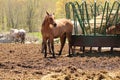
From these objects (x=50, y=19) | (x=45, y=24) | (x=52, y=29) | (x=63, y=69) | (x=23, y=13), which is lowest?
(x=63, y=69)

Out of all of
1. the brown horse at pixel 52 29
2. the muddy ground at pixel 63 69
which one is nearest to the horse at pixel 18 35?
the brown horse at pixel 52 29

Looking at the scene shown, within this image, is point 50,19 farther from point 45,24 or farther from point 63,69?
point 63,69

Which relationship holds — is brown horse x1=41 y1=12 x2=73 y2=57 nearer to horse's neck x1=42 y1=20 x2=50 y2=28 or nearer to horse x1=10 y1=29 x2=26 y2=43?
horse's neck x1=42 y1=20 x2=50 y2=28

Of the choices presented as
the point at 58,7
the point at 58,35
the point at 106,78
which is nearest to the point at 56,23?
the point at 58,35

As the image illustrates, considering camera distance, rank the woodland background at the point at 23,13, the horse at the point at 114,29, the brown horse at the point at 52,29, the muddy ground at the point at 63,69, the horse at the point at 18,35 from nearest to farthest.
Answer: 1. the muddy ground at the point at 63,69
2. the brown horse at the point at 52,29
3. the horse at the point at 114,29
4. the horse at the point at 18,35
5. the woodland background at the point at 23,13

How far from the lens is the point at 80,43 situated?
15508 mm

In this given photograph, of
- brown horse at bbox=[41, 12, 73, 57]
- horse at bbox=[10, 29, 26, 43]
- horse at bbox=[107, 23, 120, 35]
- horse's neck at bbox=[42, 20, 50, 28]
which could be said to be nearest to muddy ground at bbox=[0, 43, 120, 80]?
brown horse at bbox=[41, 12, 73, 57]

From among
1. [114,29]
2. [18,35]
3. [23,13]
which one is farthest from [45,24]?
[23,13]

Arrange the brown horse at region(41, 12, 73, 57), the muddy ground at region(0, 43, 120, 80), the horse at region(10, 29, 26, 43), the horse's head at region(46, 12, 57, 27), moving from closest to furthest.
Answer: the muddy ground at region(0, 43, 120, 80), the horse's head at region(46, 12, 57, 27), the brown horse at region(41, 12, 73, 57), the horse at region(10, 29, 26, 43)

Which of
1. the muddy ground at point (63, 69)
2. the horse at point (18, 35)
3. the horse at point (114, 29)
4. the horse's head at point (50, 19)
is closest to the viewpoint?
the muddy ground at point (63, 69)

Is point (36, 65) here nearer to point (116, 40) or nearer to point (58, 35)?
point (58, 35)

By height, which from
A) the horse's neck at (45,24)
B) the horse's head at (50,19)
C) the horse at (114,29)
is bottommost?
the horse at (114,29)

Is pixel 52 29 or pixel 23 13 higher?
pixel 23 13

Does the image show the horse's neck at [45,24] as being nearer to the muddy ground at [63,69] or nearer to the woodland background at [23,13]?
the muddy ground at [63,69]
